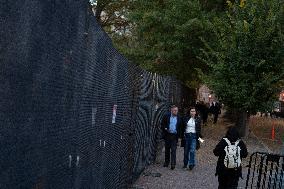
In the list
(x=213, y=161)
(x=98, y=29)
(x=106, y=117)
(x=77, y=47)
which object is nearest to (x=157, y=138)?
(x=213, y=161)

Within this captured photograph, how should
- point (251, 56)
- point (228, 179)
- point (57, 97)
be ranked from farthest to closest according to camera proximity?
point (251, 56) < point (228, 179) < point (57, 97)

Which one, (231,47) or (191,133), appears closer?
(191,133)

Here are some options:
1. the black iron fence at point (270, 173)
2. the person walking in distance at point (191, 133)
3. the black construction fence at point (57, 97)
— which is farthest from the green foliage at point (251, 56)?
the black construction fence at point (57, 97)

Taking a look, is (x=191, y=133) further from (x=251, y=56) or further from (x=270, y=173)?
(x=251, y=56)

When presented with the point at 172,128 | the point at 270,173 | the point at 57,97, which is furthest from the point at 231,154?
the point at 57,97

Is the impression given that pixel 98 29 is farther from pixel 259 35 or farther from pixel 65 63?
pixel 259 35

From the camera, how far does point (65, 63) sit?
12.9ft

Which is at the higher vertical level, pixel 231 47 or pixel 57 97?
pixel 231 47

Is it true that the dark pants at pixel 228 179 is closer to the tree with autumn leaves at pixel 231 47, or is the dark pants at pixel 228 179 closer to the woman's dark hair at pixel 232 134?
the woman's dark hair at pixel 232 134

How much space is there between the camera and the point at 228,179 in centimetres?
891

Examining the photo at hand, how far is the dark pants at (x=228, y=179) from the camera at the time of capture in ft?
29.1

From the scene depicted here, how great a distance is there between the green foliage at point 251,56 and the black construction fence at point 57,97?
14.9 metres

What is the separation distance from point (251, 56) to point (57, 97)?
62.2ft

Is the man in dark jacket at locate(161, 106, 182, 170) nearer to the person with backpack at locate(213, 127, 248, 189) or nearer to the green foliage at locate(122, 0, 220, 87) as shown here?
the person with backpack at locate(213, 127, 248, 189)
